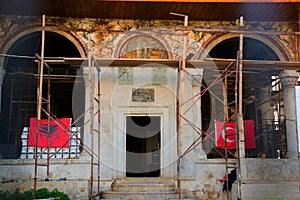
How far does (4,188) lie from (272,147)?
10.7m

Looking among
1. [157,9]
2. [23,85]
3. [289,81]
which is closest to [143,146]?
[23,85]

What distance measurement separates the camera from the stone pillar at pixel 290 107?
1355 cm

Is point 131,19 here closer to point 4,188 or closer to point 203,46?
point 203,46

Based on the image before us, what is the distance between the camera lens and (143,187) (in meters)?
12.2

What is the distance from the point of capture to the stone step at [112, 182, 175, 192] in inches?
479

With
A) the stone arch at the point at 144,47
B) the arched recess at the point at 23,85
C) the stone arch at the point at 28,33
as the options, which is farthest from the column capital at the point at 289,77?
the arched recess at the point at 23,85

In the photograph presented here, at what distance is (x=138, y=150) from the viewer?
56.3ft

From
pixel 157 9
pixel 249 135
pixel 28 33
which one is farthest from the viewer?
pixel 249 135

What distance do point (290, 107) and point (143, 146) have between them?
603 cm

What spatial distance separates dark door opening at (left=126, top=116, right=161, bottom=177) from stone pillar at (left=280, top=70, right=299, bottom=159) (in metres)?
4.16

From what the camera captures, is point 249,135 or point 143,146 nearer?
point 249,135

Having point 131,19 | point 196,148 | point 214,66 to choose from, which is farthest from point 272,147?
point 131,19

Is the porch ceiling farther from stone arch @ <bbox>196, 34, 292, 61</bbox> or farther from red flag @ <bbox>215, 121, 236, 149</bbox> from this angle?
red flag @ <bbox>215, 121, 236, 149</bbox>

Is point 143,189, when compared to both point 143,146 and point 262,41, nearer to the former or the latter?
point 143,146
